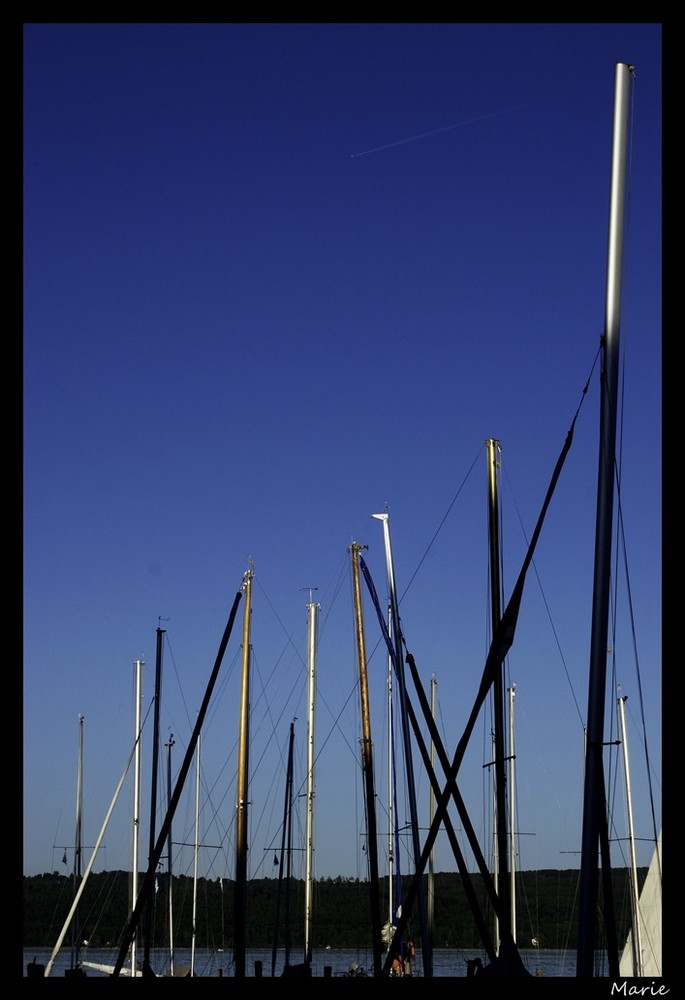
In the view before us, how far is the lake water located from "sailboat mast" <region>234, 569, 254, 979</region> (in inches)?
30.2

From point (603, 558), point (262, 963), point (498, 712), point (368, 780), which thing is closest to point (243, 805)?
point (368, 780)

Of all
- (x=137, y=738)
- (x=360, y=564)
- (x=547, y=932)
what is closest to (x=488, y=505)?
(x=360, y=564)

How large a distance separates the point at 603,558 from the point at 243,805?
53.8ft

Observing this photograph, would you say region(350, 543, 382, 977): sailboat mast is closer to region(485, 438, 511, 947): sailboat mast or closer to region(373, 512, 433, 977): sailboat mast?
region(373, 512, 433, 977): sailboat mast

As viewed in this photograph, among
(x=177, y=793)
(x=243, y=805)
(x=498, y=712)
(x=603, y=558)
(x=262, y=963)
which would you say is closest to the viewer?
(x=603, y=558)

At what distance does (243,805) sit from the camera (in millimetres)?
28859

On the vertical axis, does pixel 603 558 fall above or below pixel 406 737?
above

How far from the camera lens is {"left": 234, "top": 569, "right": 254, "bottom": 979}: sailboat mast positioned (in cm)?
2649

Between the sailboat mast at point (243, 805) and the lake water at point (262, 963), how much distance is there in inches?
30.2

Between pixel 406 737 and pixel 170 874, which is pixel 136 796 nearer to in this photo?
pixel 170 874
